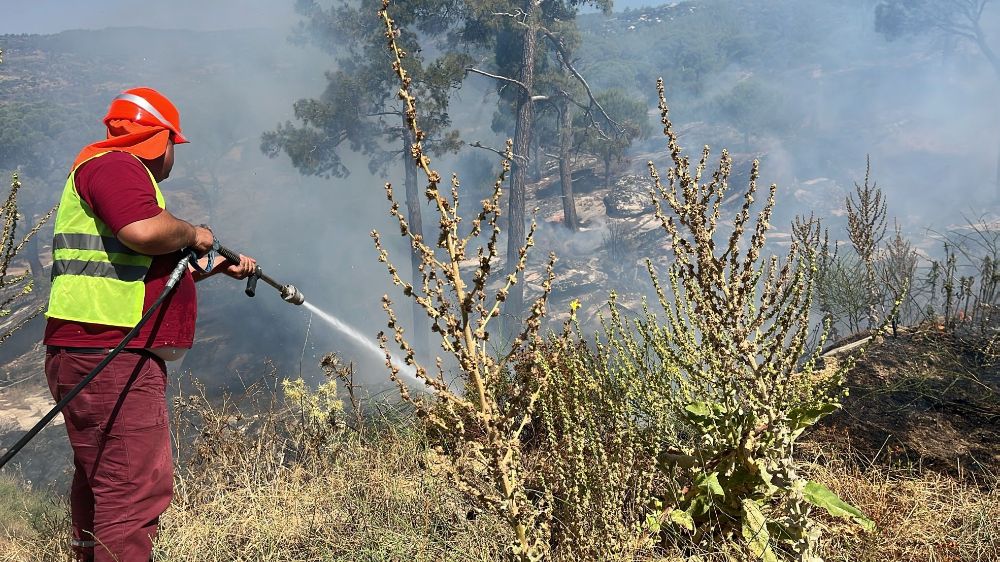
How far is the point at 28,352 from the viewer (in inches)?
658

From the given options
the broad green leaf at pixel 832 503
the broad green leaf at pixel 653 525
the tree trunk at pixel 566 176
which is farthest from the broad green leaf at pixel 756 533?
the tree trunk at pixel 566 176

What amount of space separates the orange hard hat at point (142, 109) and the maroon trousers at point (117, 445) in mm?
945

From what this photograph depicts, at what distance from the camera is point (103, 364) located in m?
2.07

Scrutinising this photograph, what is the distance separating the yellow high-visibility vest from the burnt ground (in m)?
3.21

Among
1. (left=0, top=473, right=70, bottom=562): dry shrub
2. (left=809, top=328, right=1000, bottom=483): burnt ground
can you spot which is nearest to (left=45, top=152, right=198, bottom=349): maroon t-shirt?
(left=0, top=473, right=70, bottom=562): dry shrub

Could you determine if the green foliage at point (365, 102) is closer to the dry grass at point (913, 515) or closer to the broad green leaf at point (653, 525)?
the dry grass at point (913, 515)

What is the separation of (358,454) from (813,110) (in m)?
37.4

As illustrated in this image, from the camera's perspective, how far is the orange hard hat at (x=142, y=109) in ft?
7.84

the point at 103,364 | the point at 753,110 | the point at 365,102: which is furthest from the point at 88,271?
the point at 753,110

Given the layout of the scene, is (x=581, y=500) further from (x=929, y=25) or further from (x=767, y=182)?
(x=929, y=25)

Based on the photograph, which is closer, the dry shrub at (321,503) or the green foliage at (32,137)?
the dry shrub at (321,503)

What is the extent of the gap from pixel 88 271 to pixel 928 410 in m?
3.77

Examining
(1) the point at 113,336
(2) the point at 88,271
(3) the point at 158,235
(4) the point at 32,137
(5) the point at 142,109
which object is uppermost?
(4) the point at 32,137

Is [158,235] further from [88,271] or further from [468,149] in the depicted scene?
[468,149]
